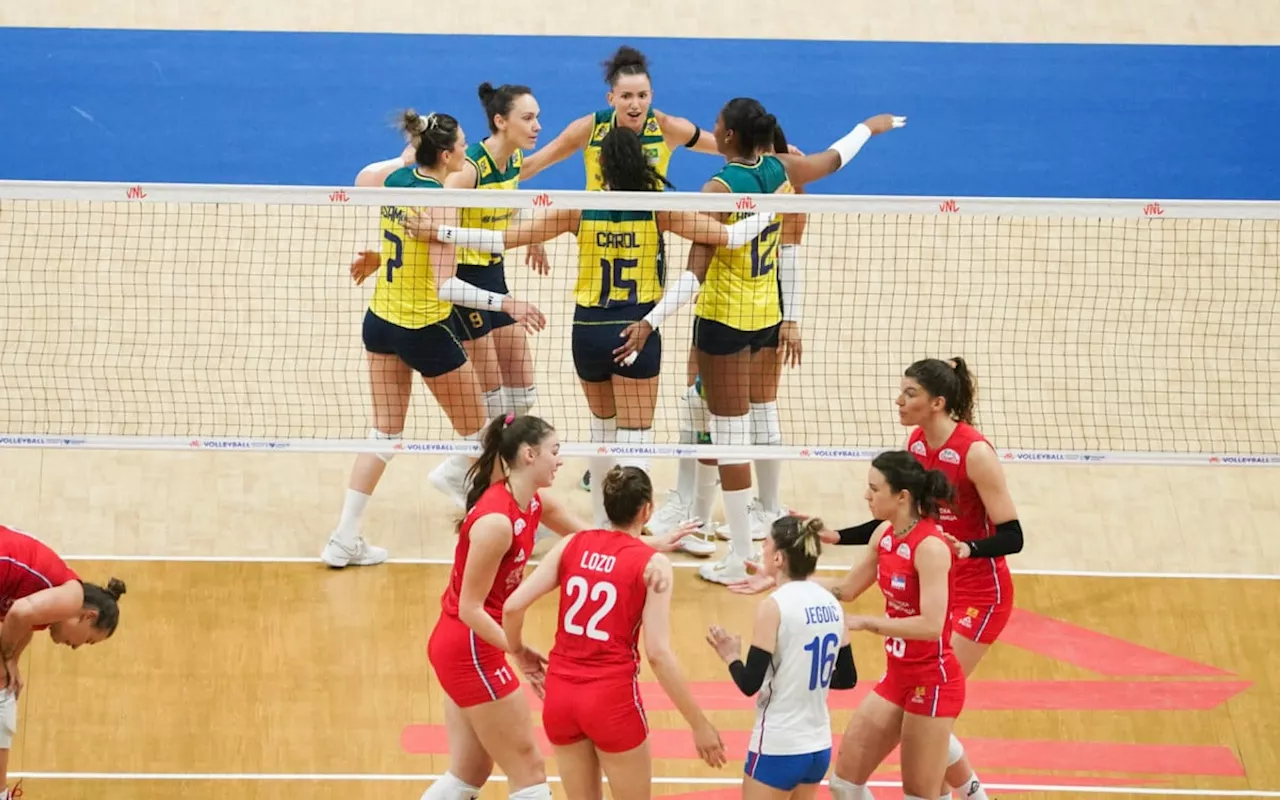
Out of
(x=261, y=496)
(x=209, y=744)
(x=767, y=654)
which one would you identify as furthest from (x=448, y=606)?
(x=261, y=496)

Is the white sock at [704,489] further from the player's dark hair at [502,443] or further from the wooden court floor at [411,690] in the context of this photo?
the player's dark hair at [502,443]

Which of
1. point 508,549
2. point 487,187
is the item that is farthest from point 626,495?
point 487,187

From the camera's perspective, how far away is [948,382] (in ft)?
25.4

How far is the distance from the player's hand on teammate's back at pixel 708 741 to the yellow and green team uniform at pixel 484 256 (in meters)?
4.01

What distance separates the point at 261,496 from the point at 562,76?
6.52 m

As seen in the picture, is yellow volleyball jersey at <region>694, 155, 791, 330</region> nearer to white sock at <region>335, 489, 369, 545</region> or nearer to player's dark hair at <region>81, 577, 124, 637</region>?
white sock at <region>335, 489, 369, 545</region>

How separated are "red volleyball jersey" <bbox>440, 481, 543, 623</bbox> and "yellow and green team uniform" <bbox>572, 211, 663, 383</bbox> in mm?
2371

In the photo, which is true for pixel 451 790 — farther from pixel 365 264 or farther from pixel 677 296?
pixel 365 264

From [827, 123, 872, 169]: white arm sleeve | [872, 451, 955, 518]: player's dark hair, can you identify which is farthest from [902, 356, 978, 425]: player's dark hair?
[827, 123, 872, 169]: white arm sleeve

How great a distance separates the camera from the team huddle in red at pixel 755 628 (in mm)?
6781

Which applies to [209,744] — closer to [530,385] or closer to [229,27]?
[530,385]

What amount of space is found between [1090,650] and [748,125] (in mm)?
3437

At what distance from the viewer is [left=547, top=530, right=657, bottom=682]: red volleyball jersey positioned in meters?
6.75

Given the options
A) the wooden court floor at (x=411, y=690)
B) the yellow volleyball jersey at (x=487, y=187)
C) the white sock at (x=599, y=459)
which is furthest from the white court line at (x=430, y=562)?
the yellow volleyball jersey at (x=487, y=187)
